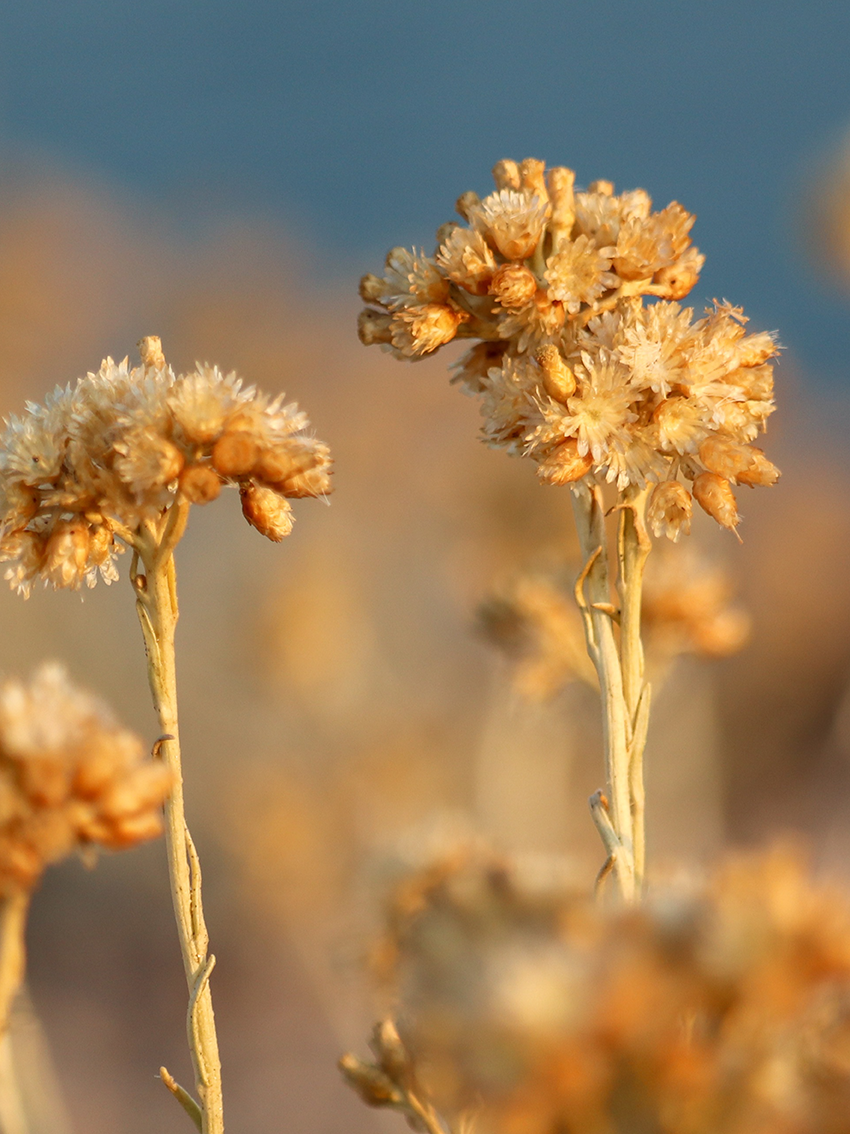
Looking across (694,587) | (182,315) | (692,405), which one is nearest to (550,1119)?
(692,405)

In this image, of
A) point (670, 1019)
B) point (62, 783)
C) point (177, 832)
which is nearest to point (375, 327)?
point (177, 832)

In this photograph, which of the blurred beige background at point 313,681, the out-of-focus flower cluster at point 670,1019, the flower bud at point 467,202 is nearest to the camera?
the out-of-focus flower cluster at point 670,1019

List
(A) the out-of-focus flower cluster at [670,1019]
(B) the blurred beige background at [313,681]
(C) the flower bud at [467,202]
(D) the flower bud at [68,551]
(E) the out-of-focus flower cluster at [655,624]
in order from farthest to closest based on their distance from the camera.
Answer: (B) the blurred beige background at [313,681] < (E) the out-of-focus flower cluster at [655,624] < (C) the flower bud at [467,202] < (D) the flower bud at [68,551] < (A) the out-of-focus flower cluster at [670,1019]

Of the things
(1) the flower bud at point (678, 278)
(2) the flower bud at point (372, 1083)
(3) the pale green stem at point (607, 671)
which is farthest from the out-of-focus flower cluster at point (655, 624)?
(2) the flower bud at point (372, 1083)

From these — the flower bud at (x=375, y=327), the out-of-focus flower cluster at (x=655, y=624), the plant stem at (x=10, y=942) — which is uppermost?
the out-of-focus flower cluster at (x=655, y=624)

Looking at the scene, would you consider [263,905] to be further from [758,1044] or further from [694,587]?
[758,1044]

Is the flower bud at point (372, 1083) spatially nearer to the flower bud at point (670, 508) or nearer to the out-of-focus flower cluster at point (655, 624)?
the flower bud at point (670, 508)
